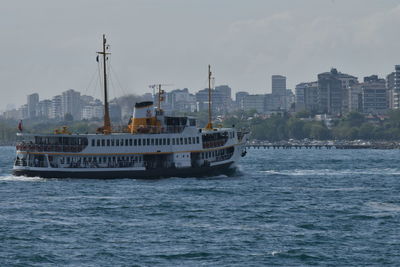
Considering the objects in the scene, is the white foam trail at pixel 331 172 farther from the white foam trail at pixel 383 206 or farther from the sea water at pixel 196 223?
the white foam trail at pixel 383 206

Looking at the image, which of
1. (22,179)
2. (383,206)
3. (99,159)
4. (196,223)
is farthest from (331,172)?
(196,223)

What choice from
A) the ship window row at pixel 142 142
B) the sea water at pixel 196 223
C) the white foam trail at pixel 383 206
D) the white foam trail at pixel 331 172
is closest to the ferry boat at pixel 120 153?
the ship window row at pixel 142 142

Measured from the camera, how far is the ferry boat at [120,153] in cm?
10100

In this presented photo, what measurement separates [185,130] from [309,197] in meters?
22.8

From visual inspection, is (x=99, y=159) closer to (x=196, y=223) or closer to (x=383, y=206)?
(x=383, y=206)

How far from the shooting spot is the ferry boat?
10100 centimetres

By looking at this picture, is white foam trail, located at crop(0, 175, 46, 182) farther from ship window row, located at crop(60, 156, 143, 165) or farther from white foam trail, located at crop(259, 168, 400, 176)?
white foam trail, located at crop(259, 168, 400, 176)

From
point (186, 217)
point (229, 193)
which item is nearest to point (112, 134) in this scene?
point (229, 193)

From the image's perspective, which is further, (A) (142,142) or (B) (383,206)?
(A) (142,142)

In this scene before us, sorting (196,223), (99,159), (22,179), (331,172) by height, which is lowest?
(196,223)

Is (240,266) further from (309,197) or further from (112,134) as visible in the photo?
(112,134)

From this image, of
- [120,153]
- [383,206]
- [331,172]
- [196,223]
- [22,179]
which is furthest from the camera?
[331,172]

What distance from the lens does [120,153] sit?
10119 centimetres

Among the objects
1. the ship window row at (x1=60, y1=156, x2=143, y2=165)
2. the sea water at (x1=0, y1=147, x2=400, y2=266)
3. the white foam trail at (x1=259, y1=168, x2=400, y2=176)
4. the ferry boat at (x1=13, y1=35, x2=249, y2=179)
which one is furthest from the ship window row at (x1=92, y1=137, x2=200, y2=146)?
the white foam trail at (x1=259, y1=168, x2=400, y2=176)
